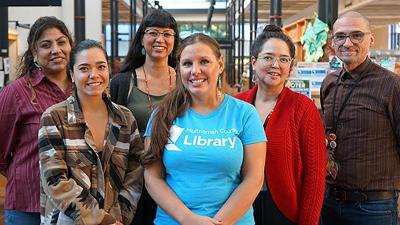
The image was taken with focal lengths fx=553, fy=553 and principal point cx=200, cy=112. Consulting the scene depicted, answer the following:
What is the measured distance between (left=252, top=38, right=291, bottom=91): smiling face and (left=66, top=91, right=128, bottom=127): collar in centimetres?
69

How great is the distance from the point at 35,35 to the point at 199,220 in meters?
1.32

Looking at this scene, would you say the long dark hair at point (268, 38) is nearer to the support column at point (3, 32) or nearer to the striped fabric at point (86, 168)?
the striped fabric at point (86, 168)

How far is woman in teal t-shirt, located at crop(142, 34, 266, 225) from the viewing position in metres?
2.21

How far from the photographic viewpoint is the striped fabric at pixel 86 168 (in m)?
2.38

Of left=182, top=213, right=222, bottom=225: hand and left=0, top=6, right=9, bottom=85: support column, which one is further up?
left=0, top=6, right=9, bottom=85: support column

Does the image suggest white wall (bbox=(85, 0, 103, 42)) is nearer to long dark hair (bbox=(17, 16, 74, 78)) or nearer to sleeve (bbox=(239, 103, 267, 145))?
long dark hair (bbox=(17, 16, 74, 78))

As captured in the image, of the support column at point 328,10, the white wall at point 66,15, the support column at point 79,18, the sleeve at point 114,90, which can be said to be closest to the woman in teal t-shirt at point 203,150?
the sleeve at point 114,90

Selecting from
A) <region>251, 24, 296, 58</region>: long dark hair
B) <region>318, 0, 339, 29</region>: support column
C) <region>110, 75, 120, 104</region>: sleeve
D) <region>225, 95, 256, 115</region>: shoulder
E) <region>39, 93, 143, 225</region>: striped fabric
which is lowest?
<region>39, 93, 143, 225</region>: striped fabric

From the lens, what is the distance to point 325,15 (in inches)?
231

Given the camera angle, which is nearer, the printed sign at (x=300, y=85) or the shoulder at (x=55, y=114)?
the shoulder at (x=55, y=114)

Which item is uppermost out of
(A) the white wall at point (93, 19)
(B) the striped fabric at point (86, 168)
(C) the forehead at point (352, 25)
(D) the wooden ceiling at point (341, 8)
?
(D) the wooden ceiling at point (341, 8)

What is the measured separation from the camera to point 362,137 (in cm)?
291

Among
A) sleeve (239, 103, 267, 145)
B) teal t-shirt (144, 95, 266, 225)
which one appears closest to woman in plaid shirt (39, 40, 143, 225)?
teal t-shirt (144, 95, 266, 225)

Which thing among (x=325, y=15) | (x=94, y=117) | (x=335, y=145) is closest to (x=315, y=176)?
(x=335, y=145)
